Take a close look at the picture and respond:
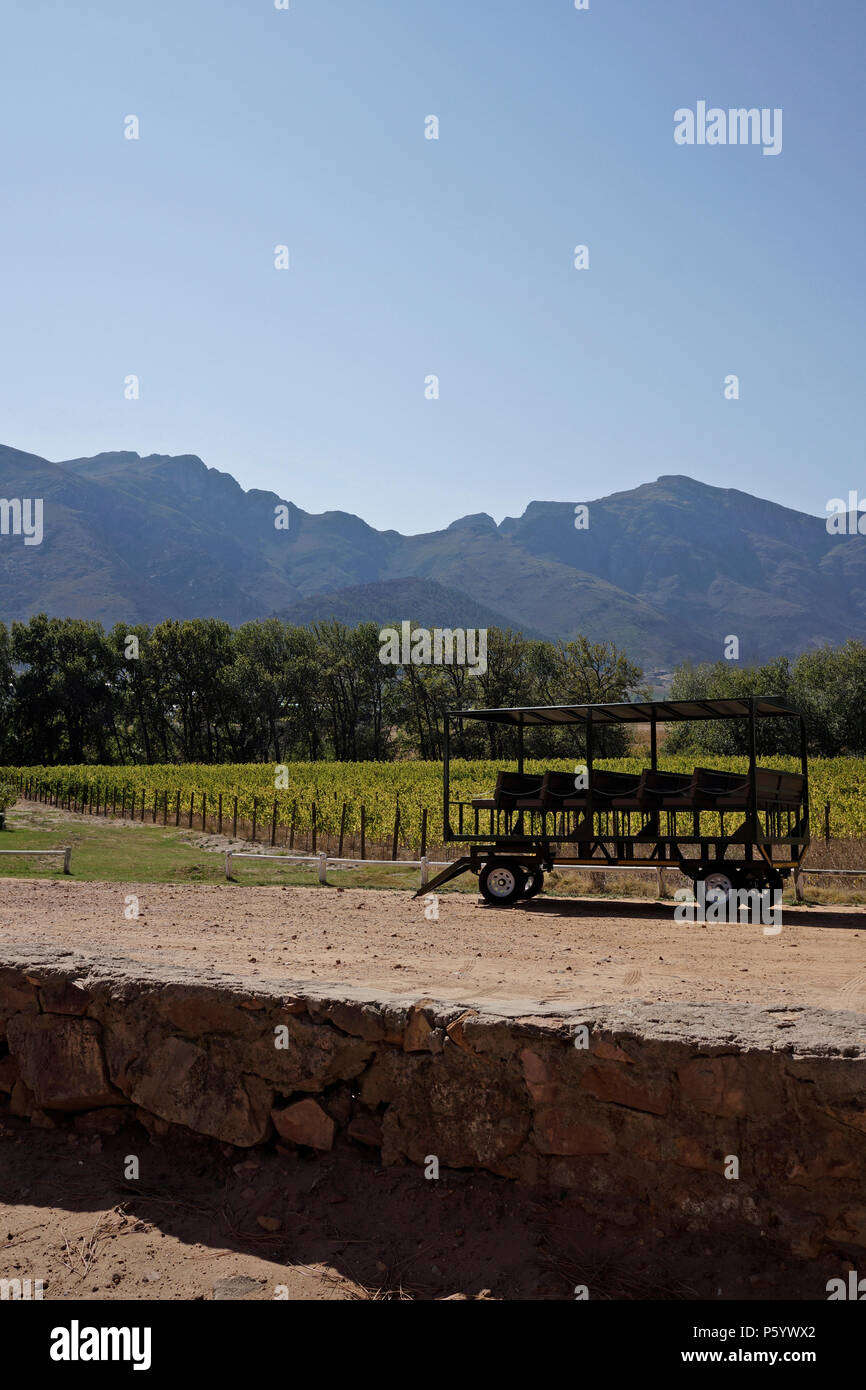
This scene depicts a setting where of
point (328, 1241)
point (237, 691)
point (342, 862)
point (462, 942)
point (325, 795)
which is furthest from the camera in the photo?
Result: point (237, 691)

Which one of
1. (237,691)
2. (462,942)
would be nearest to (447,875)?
(462,942)

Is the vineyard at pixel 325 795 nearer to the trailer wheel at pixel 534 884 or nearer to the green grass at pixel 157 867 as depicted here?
the green grass at pixel 157 867

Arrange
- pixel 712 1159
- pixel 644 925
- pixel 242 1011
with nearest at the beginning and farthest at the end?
pixel 712 1159 < pixel 242 1011 < pixel 644 925

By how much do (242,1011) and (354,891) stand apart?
1212 centimetres

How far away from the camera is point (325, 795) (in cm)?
3803

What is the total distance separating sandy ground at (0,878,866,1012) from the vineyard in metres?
7.61

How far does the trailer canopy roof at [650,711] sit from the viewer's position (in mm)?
17236

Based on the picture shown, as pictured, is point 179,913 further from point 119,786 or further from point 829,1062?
point 119,786

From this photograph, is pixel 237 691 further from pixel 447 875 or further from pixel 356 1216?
pixel 356 1216

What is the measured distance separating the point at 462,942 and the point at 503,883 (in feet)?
19.3

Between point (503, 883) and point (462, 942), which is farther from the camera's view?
point (503, 883)

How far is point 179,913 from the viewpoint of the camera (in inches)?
587

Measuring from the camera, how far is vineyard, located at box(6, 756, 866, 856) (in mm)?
30094
